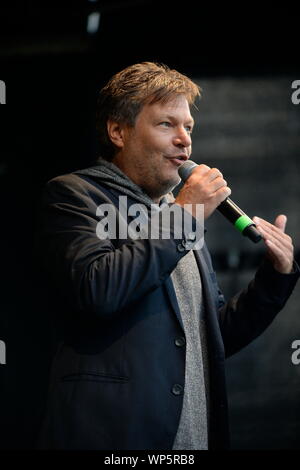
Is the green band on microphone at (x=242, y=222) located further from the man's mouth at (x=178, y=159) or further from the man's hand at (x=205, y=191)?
the man's mouth at (x=178, y=159)

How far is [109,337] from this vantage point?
131cm

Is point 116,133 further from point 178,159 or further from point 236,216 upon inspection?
point 236,216

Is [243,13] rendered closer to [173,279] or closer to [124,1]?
[124,1]

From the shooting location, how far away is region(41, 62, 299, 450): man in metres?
1.27

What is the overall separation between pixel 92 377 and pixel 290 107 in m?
1.59

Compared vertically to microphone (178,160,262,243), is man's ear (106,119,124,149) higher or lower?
higher

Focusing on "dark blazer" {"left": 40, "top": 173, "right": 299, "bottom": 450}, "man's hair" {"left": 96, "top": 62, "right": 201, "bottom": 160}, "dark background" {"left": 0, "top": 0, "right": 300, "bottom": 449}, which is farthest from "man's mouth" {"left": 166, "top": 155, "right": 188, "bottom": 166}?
"dark background" {"left": 0, "top": 0, "right": 300, "bottom": 449}

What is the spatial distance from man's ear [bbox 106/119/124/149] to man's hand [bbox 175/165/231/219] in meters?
0.36

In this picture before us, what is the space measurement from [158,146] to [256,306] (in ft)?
1.79

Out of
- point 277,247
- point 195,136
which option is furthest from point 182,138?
point 195,136

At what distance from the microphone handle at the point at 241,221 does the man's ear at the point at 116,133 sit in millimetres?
392

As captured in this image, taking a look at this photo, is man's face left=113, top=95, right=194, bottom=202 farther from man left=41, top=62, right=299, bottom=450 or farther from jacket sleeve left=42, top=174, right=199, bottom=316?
jacket sleeve left=42, top=174, right=199, bottom=316

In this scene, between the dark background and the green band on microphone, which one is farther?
the dark background

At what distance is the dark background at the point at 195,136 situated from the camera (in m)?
2.35
